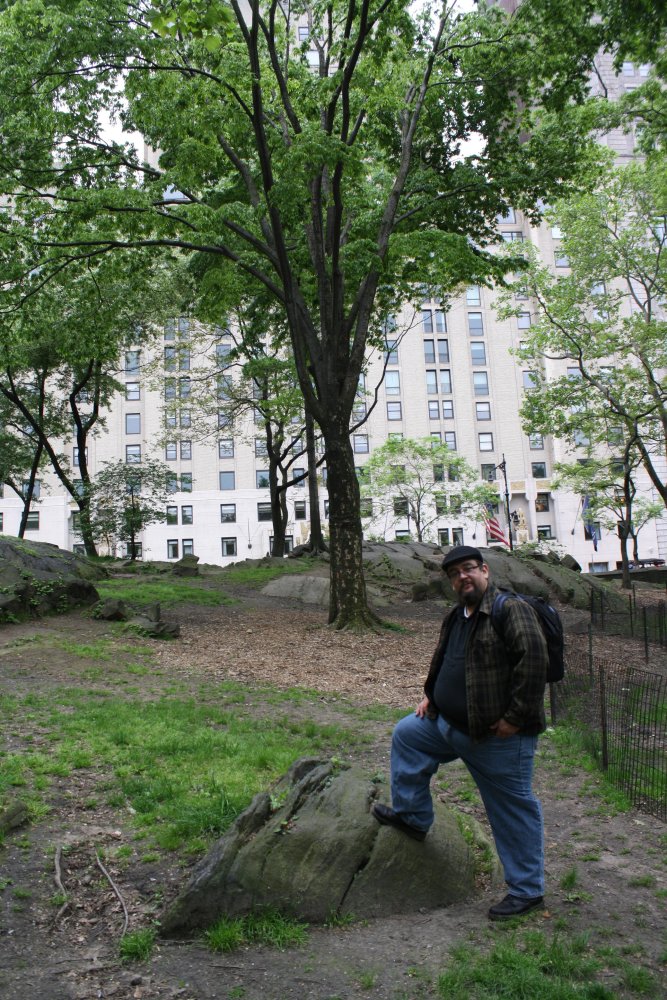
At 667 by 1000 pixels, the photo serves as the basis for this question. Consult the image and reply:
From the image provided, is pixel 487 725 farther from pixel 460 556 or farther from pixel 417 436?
pixel 417 436

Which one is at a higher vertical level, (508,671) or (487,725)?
(508,671)

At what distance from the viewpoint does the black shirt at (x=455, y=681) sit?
387cm

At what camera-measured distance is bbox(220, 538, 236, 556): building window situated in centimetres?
5934

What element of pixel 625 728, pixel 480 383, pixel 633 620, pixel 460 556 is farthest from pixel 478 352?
pixel 460 556

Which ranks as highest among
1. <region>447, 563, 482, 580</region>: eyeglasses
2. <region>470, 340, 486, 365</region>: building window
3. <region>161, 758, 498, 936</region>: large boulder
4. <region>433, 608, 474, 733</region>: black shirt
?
<region>470, 340, 486, 365</region>: building window

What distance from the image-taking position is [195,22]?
623 cm

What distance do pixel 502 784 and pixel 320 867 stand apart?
1.11 metres

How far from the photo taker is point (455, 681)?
390 centimetres

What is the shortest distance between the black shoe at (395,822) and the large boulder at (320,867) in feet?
0.12

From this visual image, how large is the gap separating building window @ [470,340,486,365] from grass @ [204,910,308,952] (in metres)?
61.3

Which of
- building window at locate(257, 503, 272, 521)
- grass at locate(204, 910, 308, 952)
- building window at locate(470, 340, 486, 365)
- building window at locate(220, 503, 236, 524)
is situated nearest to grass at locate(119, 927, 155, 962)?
grass at locate(204, 910, 308, 952)

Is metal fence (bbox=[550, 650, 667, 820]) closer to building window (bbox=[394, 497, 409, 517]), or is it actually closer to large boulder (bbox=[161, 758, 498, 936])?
large boulder (bbox=[161, 758, 498, 936])

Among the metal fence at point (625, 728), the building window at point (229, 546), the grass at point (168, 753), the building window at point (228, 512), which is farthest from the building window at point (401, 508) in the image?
the grass at point (168, 753)

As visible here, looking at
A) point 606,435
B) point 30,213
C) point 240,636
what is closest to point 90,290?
point 30,213
